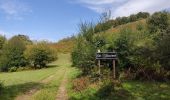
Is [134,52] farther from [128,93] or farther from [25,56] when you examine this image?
[25,56]

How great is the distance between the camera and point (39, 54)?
5406cm

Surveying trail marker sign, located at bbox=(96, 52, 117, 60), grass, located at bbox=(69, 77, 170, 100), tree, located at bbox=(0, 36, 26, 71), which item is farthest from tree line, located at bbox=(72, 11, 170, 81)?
tree, located at bbox=(0, 36, 26, 71)

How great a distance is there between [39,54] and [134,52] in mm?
32002

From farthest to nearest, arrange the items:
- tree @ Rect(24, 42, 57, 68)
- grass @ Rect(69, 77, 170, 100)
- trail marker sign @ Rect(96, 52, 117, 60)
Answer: tree @ Rect(24, 42, 57, 68)
trail marker sign @ Rect(96, 52, 117, 60)
grass @ Rect(69, 77, 170, 100)

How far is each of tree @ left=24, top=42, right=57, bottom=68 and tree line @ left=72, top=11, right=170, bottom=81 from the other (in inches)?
987

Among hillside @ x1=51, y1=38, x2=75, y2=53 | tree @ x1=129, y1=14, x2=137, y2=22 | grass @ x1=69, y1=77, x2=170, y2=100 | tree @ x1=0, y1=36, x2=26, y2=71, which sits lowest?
grass @ x1=69, y1=77, x2=170, y2=100

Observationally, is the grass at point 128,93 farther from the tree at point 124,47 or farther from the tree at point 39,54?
the tree at point 39,54

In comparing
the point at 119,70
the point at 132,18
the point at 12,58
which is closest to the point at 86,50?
the point at 119,70

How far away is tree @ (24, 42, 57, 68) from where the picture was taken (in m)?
54.1

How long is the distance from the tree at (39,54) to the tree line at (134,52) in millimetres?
25081

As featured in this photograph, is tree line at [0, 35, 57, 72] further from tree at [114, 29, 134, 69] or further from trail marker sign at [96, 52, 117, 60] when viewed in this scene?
trail marker sign at [96, 52, 117, 60]

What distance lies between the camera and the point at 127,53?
965 inches

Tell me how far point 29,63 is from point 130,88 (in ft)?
127

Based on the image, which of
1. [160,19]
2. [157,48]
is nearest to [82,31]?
[157,48]
